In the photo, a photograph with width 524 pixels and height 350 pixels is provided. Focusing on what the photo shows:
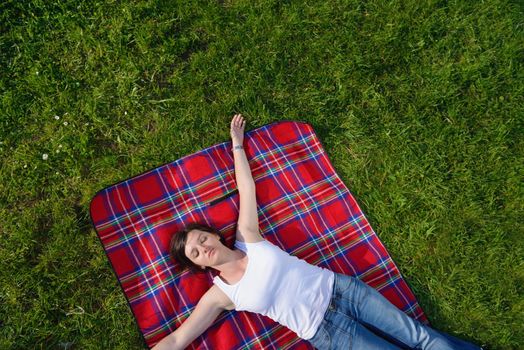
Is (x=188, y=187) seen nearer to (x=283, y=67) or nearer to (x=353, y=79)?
(x=283, y=67)

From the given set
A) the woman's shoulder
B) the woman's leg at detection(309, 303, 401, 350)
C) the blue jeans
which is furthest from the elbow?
the woman's leg at detection(309, 303, 401, 350)

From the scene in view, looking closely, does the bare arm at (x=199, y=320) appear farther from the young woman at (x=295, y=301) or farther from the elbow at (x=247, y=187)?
the elbow at (x=247, y=187)

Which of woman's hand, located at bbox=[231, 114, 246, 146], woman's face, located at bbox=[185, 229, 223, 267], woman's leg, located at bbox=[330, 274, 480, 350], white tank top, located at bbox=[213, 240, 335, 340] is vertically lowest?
woman's leg, located at bbox=[330, 274, 480, 350]

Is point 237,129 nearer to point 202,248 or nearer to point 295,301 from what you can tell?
point 202,248

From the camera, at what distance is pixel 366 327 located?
12.4 feet

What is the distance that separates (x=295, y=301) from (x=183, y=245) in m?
1.09

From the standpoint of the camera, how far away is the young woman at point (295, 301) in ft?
11.8

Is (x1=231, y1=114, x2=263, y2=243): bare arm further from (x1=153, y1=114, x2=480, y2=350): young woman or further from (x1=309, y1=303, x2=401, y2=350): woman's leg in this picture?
(x1=309, y1=303, x2=401, y2=350): woman's leg

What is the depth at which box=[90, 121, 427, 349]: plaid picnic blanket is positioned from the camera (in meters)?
3.85

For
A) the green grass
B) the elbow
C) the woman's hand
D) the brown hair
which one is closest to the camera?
the brown hair

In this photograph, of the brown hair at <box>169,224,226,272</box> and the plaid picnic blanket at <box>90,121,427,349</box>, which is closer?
the brown hair at <box>169,224,226,272</box>

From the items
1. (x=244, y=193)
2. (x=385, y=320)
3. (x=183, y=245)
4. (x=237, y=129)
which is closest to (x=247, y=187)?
(x=244, y=193)

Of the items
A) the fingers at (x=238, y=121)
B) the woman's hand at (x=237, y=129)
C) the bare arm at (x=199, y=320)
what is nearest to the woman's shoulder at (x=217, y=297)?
the bare arm at (x=199, y=320)

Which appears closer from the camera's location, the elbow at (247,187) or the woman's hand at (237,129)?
the elbow at (247,187)
